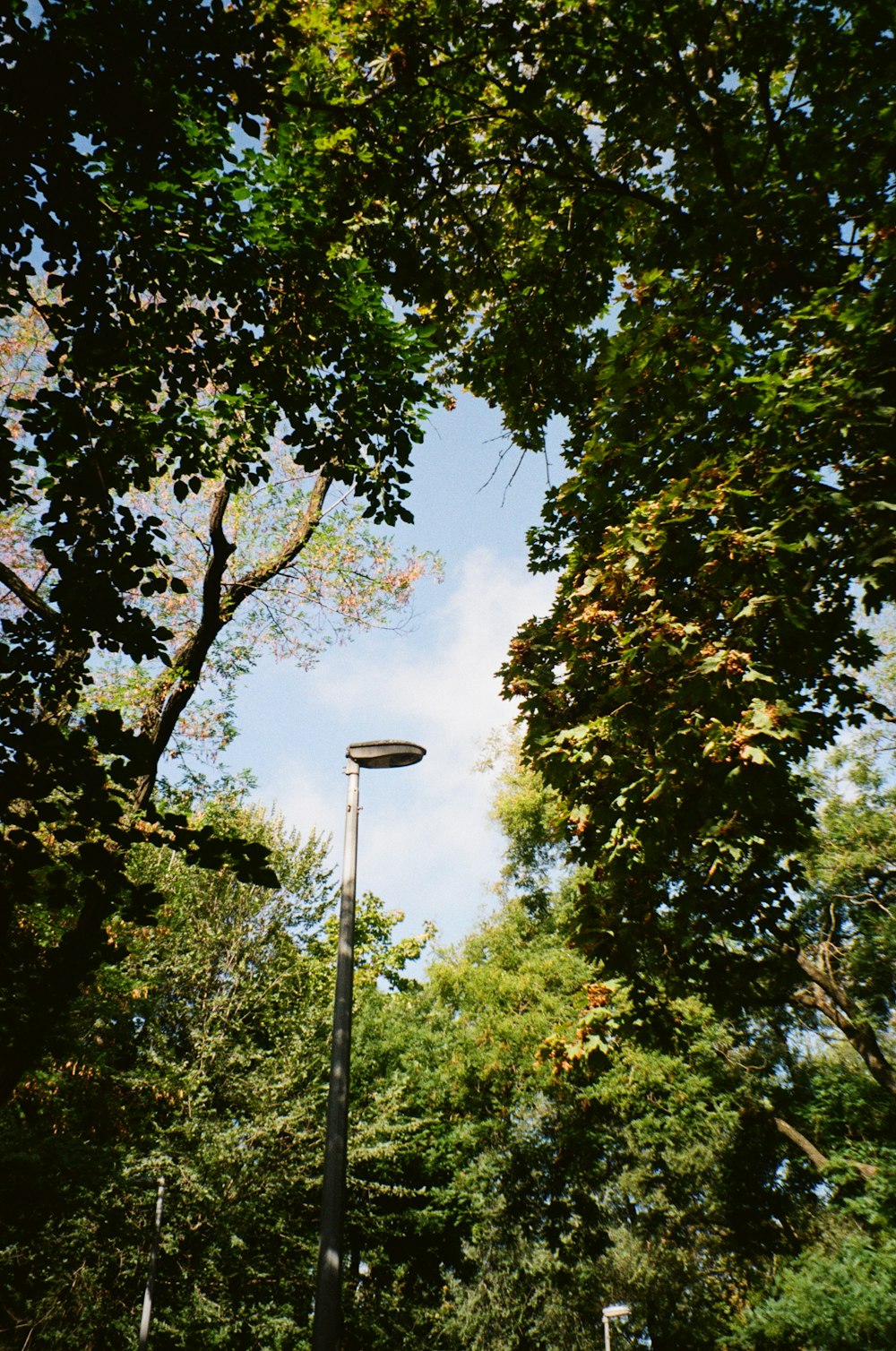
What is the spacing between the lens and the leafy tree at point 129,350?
311 centimetres

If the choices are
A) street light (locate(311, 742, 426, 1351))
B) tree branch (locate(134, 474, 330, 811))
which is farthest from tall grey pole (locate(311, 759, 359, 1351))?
tree branch (locate(134, 474, 330, 811))

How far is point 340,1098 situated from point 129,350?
194 inches

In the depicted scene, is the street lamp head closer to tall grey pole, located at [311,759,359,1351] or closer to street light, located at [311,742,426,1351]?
street light, located at [311,742,426,1351]

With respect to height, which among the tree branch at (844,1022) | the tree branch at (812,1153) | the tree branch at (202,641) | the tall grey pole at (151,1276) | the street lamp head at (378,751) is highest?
the tree branch at (202,641)

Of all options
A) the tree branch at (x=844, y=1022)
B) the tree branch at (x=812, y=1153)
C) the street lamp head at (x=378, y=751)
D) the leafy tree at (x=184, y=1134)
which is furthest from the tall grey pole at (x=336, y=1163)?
the tree branch at (x=812, y=1153)

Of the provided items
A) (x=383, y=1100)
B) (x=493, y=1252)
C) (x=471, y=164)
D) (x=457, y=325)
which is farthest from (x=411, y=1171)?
(x=471, y=164)

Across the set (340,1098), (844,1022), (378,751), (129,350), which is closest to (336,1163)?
(340,1098)

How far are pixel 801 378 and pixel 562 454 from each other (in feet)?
13.1

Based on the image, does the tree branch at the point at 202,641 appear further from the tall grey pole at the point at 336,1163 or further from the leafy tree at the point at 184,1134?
the leafy tree at the point at 184,1134

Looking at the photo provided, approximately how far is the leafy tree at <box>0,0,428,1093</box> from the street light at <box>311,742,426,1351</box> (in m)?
1.75

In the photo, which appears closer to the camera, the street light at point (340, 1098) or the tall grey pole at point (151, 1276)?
the street light at point (340, 1098)

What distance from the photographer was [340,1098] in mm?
4629

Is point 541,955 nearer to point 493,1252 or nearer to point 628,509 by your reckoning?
point 493,1252

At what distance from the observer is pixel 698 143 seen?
631 centimetres
